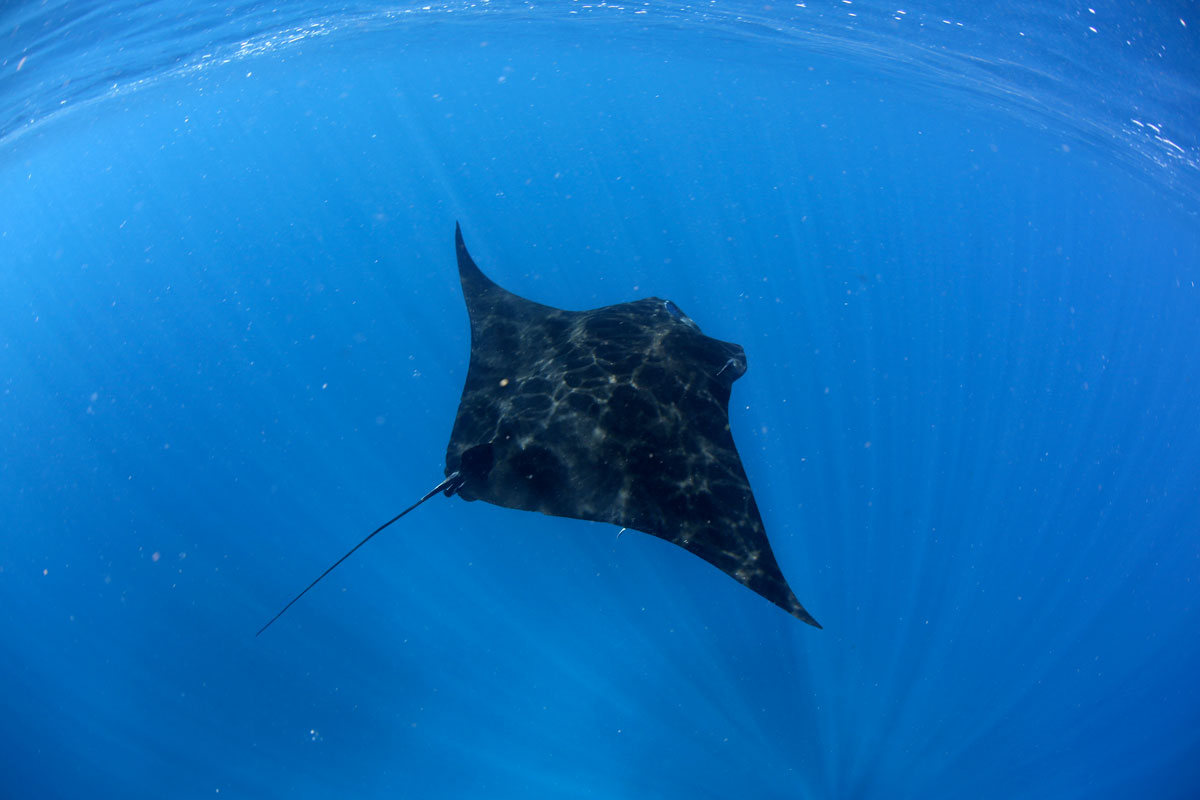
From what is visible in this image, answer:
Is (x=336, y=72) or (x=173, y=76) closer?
(x=173, y=76)

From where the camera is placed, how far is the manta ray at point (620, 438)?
4199 millimetres

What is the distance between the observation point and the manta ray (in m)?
4.20

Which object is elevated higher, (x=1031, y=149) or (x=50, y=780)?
(x=1031, y=149)

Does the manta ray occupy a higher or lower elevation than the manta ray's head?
lower

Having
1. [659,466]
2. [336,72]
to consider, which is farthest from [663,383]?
[336,72]

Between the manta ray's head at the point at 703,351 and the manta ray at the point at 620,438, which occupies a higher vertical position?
the manta ray's head at the point at 703,351

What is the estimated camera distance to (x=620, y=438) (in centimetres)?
463

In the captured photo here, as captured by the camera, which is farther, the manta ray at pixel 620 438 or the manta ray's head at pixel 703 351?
the manta ray's head at pixel 703 351

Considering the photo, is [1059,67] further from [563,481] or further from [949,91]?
[563,481]

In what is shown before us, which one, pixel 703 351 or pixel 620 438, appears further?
pixel 703 351

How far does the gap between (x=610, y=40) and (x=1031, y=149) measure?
18136mm

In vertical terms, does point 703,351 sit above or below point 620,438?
above

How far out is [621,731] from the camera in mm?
7535

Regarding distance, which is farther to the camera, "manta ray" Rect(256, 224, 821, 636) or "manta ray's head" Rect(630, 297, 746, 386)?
"manta ray's head" Rect(630, 297, 746, 386)
